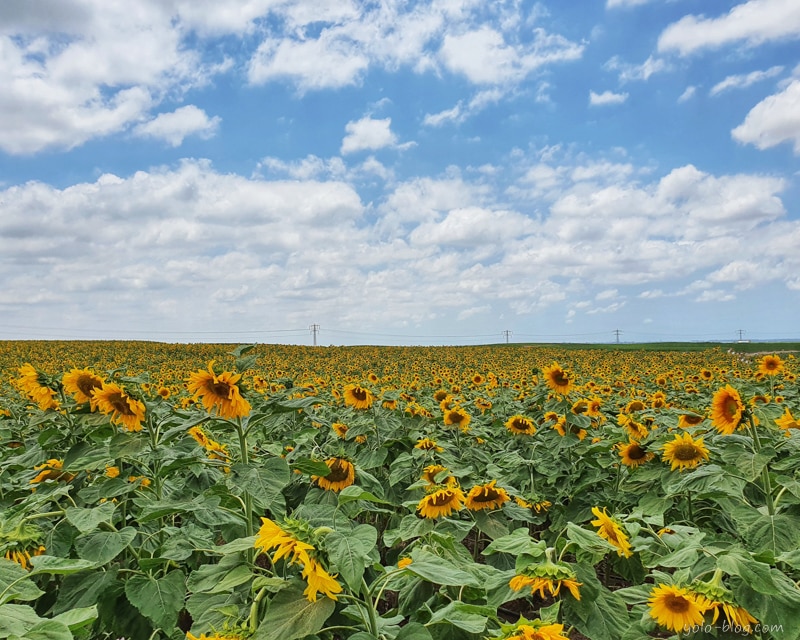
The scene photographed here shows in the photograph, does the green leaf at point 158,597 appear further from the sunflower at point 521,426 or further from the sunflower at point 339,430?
the sunflower at point 521,426

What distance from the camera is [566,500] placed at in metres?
5.07

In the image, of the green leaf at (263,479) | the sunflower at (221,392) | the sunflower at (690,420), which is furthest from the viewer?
the sunflower at (690,420)

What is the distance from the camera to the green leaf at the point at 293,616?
4.08 feet

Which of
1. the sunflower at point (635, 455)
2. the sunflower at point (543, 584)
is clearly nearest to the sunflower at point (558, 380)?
the sunflower at point (635, 455)

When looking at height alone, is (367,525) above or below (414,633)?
above

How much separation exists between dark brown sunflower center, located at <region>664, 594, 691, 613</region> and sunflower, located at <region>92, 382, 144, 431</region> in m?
2.33

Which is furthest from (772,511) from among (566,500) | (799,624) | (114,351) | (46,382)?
(114,351)

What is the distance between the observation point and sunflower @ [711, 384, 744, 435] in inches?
121

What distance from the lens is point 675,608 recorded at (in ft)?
5.40

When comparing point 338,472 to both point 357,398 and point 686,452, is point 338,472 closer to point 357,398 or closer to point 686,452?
point 686,452

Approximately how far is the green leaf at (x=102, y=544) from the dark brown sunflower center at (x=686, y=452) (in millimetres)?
2950

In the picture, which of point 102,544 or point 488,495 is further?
point 488,495

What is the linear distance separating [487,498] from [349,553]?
1.99 meters

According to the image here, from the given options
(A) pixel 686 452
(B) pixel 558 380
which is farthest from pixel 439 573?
(B) pixel 558 380
